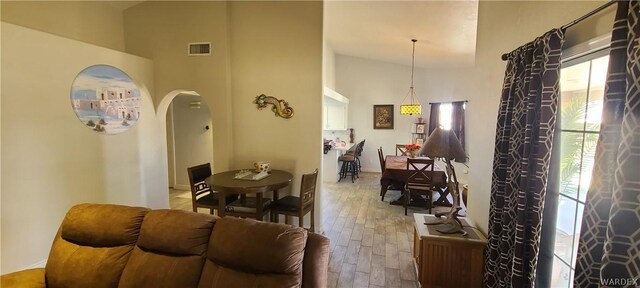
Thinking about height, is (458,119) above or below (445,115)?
below

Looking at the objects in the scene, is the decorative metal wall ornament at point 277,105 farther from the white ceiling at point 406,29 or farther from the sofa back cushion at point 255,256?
the sofa back cushion at point 255,256

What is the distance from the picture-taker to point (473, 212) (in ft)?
8.73

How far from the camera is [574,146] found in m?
1.48

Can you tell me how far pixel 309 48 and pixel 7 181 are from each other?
322cm

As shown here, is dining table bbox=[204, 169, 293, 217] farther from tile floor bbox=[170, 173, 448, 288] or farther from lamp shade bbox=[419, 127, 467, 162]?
lamp shade bbox=[419, 127, 467, 162]

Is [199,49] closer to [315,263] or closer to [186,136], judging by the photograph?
[186,136]

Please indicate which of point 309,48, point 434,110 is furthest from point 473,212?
point 434,110

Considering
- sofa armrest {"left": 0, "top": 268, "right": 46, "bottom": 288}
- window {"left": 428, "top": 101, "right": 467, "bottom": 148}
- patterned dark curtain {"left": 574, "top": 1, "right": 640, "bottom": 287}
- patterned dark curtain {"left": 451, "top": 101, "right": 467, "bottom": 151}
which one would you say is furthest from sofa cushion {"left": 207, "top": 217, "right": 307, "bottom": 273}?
patterned dark curtain {"left": 451, "top": 101, "right": 467, "bottom": 151}

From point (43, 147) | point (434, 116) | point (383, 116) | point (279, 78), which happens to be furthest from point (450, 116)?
point (43, 147)

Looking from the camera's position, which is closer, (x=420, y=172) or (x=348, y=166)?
(x=420, y=172)

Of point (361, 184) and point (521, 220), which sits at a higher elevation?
point (521, 220)

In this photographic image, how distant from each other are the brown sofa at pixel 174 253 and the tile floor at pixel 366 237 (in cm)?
136

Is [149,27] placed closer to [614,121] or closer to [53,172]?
A: [53,172]

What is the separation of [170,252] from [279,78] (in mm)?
2552
